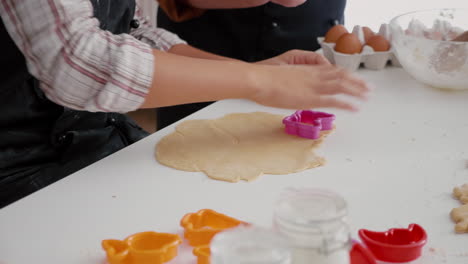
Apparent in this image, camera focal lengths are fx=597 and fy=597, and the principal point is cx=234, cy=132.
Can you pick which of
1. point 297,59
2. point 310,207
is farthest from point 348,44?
point 310,207

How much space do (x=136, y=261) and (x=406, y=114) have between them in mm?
619

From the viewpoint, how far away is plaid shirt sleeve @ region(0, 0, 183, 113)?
729mm

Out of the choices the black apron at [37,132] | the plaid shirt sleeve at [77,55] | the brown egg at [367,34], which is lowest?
the black apron at [37,132]

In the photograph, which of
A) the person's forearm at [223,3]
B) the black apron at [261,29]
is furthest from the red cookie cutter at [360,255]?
the black apron at [261,29]

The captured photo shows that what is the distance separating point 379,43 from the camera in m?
1.30

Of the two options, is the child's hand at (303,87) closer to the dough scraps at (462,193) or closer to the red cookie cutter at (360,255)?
the dough scraps at (462,193)

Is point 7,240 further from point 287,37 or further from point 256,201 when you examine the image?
point 287,37

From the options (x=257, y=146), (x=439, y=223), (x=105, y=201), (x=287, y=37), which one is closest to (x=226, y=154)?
(x=257, y=146)

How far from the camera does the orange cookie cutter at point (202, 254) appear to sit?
0.60 meters

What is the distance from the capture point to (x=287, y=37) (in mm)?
1581

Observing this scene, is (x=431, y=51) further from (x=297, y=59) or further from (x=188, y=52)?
(x=188, y=52)

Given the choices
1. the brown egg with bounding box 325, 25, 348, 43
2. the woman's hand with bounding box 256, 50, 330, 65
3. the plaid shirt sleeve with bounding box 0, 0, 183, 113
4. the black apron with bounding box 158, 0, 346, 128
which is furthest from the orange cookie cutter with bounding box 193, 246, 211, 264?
the black apron with bounding box 158, 0, 346, 128

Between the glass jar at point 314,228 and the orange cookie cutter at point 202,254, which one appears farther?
the orange cookie cutter at point 202,254

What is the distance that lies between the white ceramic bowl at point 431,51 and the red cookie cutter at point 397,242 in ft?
1.87
